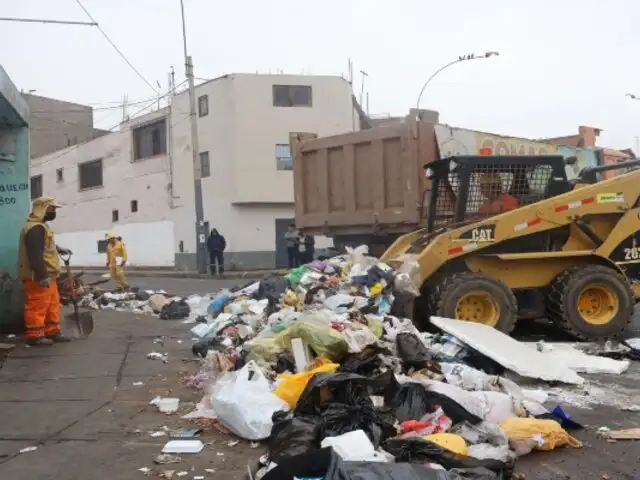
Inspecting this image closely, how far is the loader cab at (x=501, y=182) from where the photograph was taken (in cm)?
762

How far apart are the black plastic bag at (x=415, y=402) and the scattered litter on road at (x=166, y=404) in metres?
1.45

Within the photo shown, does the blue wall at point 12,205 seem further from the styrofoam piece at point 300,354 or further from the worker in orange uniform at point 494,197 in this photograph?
the worker in orange uniform at point 494,197

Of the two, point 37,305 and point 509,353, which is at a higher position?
point 37,305

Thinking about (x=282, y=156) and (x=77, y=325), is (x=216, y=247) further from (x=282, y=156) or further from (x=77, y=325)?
(x=77, y=325)

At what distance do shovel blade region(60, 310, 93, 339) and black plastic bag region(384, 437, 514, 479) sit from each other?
535 centimetres

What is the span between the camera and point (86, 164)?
31.4 metres

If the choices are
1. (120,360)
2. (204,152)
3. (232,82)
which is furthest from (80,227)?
(120,360)

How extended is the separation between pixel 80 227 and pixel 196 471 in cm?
3082

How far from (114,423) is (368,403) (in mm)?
1663

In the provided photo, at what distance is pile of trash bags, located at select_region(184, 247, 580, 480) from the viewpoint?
321cm

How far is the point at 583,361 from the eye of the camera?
5.95 meters

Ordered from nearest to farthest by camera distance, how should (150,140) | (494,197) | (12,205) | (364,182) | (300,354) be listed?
(300,354) < (12,205) < (494,197) < (364,182) < (150,140)

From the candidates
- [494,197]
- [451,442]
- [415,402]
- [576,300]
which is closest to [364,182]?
[494,197]

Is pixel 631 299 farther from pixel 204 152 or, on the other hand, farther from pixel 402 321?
pixel 204 152
